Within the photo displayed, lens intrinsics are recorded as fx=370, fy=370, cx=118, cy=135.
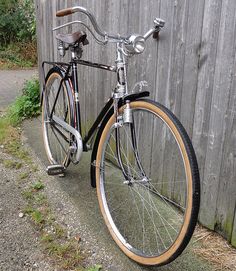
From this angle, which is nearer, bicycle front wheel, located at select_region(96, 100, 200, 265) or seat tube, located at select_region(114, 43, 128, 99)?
bicycle front wheel, located at select_region(96, 100, 200, 265)

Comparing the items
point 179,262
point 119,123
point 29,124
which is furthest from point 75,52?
point 29,124

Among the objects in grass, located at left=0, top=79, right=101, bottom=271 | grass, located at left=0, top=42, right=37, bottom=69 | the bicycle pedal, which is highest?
grass, located at left=0, top=42, right=37, bottom=69

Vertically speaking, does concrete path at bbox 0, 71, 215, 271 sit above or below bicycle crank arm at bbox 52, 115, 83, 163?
below

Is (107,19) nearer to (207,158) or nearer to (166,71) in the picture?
(166,71)

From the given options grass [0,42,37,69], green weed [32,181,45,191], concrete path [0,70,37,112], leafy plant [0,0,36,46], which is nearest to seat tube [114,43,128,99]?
green weed [32,181,45,191]

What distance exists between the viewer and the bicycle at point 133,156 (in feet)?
6.21

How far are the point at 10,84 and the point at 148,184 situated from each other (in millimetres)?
6224

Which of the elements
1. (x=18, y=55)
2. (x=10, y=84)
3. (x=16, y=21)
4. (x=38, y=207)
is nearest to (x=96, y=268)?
(x=38, y=207)

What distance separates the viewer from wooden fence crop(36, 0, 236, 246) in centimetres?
211

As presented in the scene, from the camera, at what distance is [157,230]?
8.00ft

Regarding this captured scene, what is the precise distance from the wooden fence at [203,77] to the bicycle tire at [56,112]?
58 centimetres

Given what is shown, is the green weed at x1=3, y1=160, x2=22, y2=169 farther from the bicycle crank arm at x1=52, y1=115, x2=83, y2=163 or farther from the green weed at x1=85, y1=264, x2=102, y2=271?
the green weed at x1=85, y1=264, x2=102, y2=271

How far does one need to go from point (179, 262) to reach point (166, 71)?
126cm

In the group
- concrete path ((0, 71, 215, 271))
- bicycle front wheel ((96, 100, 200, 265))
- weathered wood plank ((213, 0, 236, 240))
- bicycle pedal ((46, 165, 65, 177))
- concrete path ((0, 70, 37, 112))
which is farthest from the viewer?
concrete path ((0, 70, 37, 112))
